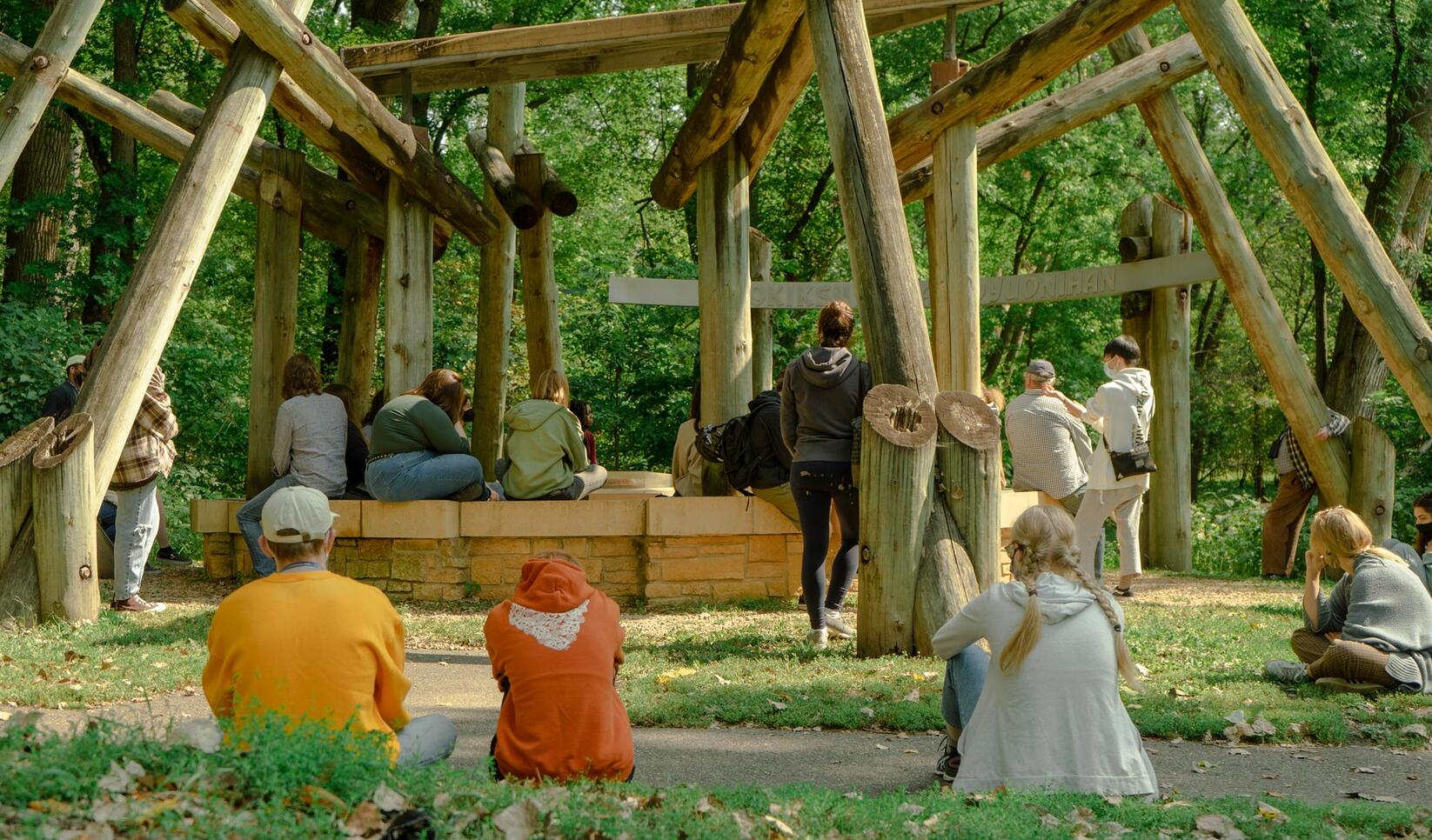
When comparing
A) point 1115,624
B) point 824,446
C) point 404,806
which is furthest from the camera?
point 824,446

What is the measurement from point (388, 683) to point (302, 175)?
8.44 m

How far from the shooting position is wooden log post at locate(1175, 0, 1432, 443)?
7.59 m

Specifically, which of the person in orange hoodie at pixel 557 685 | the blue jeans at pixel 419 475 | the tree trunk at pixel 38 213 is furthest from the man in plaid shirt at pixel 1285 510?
the tree trunk at pixel 38 213

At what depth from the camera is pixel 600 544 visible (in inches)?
358

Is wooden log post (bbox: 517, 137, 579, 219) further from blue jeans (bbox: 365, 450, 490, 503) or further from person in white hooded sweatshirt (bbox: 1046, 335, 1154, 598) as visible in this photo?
person in white hooded sweatshirt (bbox: 1046, 335, 1154, 598)

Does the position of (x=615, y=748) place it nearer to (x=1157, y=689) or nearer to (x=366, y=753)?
(x=366, y=753)

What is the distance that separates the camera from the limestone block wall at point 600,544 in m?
8.94

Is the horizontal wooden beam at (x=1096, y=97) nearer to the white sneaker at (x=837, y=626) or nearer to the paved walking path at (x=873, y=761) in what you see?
the white sneaker at (x=837, y=626)

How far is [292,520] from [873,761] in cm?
→ 249

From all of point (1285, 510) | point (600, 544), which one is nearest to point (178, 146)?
point (600, 544)

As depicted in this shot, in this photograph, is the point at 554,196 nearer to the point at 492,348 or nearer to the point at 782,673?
the point at 492,348

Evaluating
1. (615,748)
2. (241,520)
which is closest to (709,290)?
(241,520)

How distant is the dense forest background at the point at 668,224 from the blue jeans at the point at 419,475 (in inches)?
243

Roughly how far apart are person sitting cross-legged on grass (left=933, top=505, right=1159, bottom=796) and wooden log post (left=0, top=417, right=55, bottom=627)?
5.70 m
